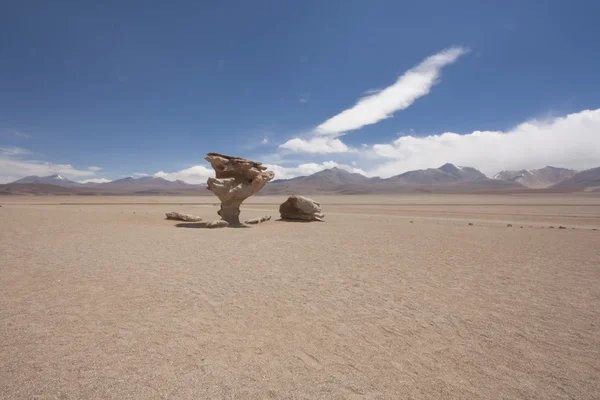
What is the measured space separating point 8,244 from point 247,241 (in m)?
9.23

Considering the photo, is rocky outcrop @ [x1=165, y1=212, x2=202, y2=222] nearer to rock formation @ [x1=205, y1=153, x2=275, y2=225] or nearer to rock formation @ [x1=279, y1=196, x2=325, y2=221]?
rock formation @ [x1=205, y1=153, x2=275, y2=225]

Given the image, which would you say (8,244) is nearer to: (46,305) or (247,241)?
(46,305)

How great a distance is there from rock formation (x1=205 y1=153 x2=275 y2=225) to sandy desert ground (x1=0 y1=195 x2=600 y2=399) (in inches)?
402

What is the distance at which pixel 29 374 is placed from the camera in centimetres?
390

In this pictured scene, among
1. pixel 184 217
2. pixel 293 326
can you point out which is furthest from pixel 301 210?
pixel 293 326

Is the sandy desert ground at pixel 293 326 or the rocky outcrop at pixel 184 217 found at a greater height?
the rocky outcrop at pixel 184 217

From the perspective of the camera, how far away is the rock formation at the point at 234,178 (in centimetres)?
2108

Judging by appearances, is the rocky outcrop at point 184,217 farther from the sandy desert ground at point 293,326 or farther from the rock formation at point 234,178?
the sandy desert ground at point 293,326

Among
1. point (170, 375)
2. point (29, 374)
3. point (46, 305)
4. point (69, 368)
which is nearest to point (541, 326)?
point (170, 375)

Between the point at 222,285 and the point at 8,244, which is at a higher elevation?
the point at 8,244

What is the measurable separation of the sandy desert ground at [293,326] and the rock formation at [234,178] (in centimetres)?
1020

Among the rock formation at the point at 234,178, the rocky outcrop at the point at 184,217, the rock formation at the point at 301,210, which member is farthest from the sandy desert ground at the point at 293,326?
the rock formation at the point at 301,210

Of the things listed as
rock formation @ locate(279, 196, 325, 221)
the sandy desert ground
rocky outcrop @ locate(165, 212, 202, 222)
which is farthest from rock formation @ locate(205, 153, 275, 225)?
the sandy desert ground

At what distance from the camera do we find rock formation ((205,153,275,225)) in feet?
69.2
